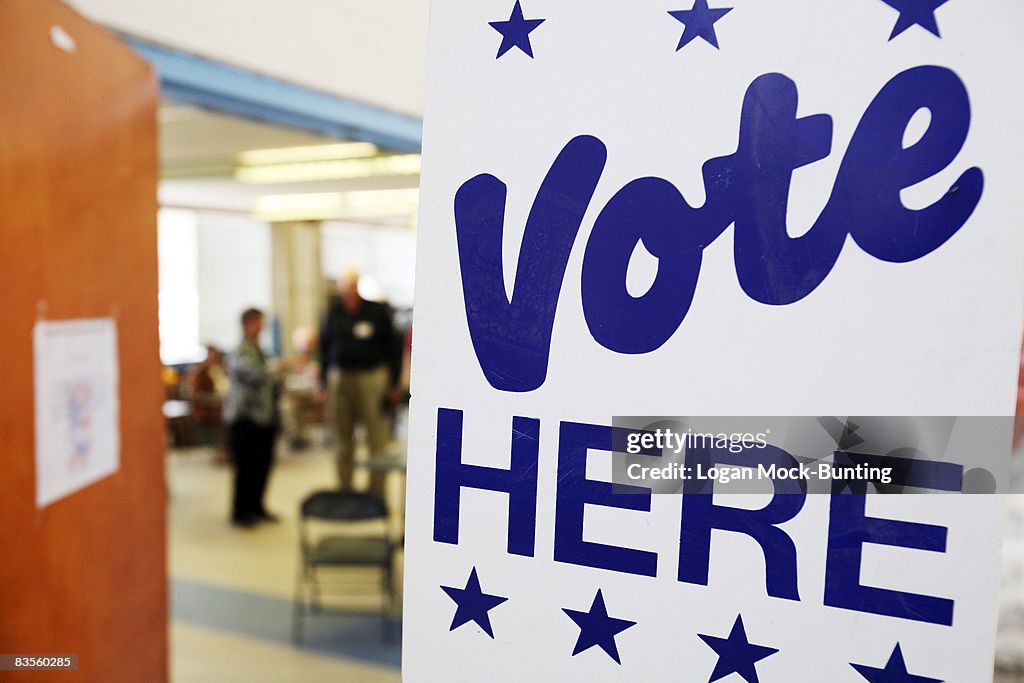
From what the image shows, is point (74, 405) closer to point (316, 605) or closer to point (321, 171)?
point (316, 605)

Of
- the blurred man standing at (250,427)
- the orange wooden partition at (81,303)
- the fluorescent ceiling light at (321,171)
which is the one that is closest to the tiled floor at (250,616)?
the blurred man standing at (250,427)

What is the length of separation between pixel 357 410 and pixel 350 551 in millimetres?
1706

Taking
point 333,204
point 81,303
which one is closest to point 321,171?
point 333,204

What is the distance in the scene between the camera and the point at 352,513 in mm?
4047

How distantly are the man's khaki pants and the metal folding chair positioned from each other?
54.1 inches

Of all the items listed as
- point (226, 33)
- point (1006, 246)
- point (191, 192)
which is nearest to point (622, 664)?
point (1006, 246)

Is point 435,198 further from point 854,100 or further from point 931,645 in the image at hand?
point 931,645

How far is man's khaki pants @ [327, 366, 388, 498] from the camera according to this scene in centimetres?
550

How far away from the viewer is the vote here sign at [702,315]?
66 centimetres

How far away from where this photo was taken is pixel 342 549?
4.00 meters

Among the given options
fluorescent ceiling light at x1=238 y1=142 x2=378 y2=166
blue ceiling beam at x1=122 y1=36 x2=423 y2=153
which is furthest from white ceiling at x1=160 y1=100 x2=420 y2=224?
blue ceiling beam at x1=122 y1=36 x2=423 y2=153

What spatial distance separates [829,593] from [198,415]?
7993mm

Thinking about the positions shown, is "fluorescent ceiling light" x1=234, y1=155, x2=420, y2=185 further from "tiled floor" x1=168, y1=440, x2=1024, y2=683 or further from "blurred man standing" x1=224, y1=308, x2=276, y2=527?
"tiled floor" x1=168, y1=440, x2=1024, y2=683

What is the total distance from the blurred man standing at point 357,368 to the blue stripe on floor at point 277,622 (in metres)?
1.30
